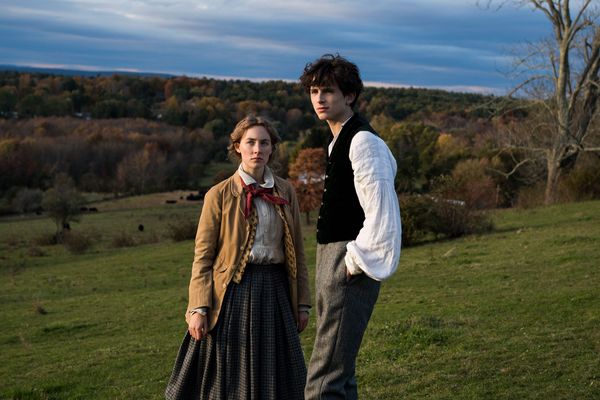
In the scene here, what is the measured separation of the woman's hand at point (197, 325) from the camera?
4090 millimetres

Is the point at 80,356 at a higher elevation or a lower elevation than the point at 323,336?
lower

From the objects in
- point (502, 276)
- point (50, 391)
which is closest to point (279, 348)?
point (50, 391)

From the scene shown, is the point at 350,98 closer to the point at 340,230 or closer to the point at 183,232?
the point at 340,230

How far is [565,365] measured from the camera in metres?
6.08

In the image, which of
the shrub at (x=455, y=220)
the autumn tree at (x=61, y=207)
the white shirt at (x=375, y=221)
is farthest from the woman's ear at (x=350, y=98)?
the autumn tree at (x=61, y=207)

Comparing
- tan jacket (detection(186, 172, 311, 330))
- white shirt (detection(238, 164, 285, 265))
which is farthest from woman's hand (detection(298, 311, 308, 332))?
tan jacket (detection(186, 172, 311, 330))

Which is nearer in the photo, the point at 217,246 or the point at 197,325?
the point at 197,325

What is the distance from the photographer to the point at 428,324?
795cm

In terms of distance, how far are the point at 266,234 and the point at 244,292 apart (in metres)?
0.35

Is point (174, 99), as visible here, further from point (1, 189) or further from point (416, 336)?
point (416, 336)

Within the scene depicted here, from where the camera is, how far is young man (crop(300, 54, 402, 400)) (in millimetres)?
3498

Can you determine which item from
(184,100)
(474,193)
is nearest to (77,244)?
(474,193)

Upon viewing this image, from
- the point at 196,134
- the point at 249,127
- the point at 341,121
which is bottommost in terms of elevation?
the point at 196,134

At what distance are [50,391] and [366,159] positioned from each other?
572 cm
